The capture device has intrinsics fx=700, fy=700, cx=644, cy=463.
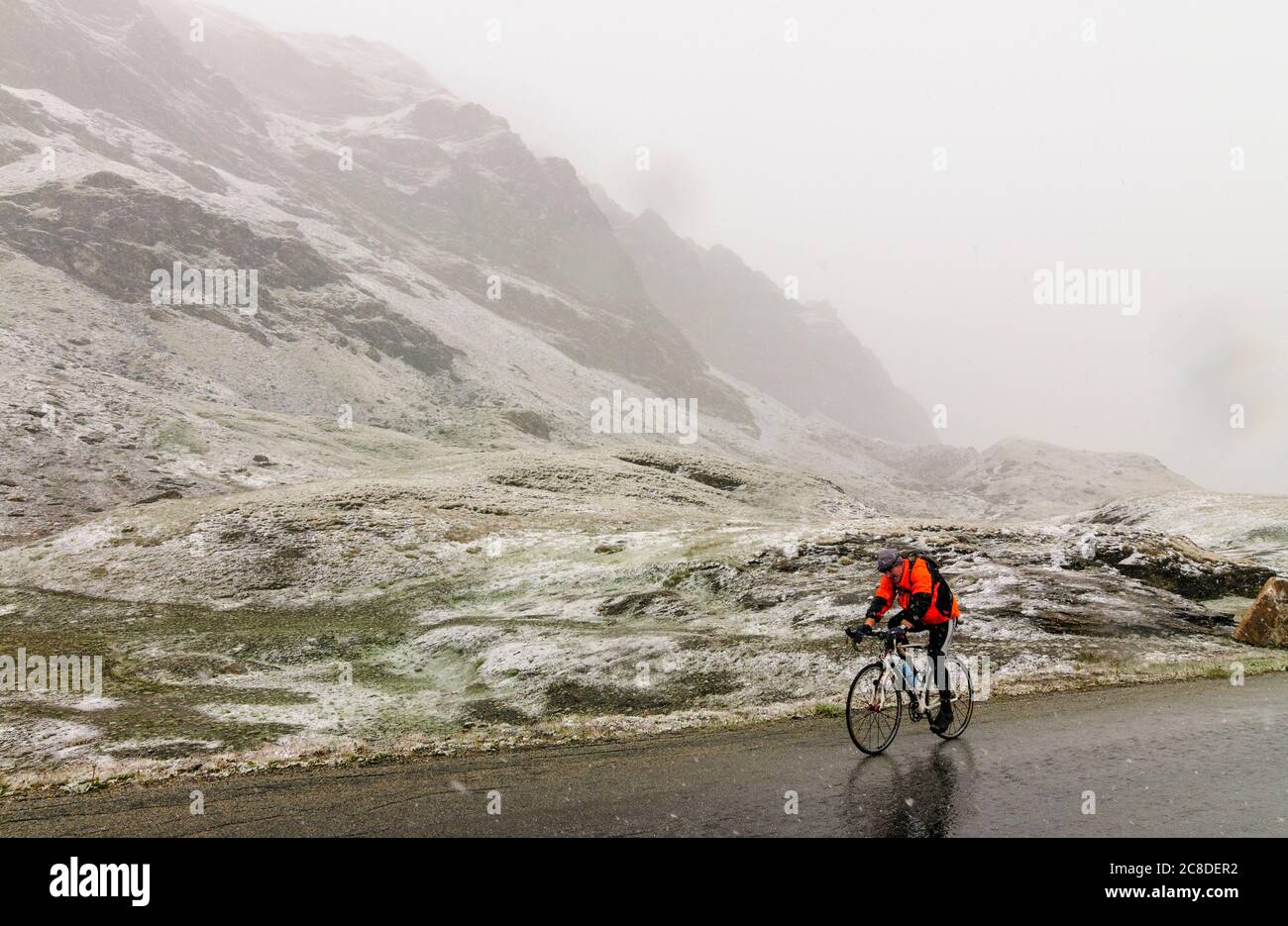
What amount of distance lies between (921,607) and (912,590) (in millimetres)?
347

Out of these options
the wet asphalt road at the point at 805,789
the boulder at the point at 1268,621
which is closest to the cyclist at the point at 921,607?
the wet asphalt road at the point at 805,789

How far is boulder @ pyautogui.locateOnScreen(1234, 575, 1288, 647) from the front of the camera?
2264cm

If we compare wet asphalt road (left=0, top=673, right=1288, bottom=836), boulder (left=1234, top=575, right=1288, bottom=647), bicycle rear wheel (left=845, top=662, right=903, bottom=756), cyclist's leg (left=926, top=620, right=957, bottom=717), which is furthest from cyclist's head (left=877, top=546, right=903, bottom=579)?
boulder (left=1234, top=575, right=1288, bottom=647)

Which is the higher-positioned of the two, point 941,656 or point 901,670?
point 941,656

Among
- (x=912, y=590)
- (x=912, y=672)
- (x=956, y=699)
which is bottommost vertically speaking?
(x=956, y=699)

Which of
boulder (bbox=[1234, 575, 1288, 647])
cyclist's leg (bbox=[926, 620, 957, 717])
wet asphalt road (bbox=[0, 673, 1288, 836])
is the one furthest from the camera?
boulder (bbox=[1234, 575, 1288, 647])

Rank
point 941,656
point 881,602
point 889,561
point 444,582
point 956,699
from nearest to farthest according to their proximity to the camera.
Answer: point 889,561 → point 881,602 → point 941,656 → point 956,699 → point 444,582

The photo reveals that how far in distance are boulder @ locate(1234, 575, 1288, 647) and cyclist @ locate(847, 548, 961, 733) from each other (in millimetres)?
17251

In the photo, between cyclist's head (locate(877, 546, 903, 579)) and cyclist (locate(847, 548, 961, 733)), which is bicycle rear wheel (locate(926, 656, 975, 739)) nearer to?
cyclist (locate(847, 548, 961, 733))

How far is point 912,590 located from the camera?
1270 cm

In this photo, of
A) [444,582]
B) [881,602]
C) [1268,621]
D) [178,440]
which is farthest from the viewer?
[178,440]

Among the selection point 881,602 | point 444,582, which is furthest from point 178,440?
point 881,602

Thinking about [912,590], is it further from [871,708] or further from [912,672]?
[871,708]

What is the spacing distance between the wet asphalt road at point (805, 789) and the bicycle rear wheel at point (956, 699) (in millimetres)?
269
